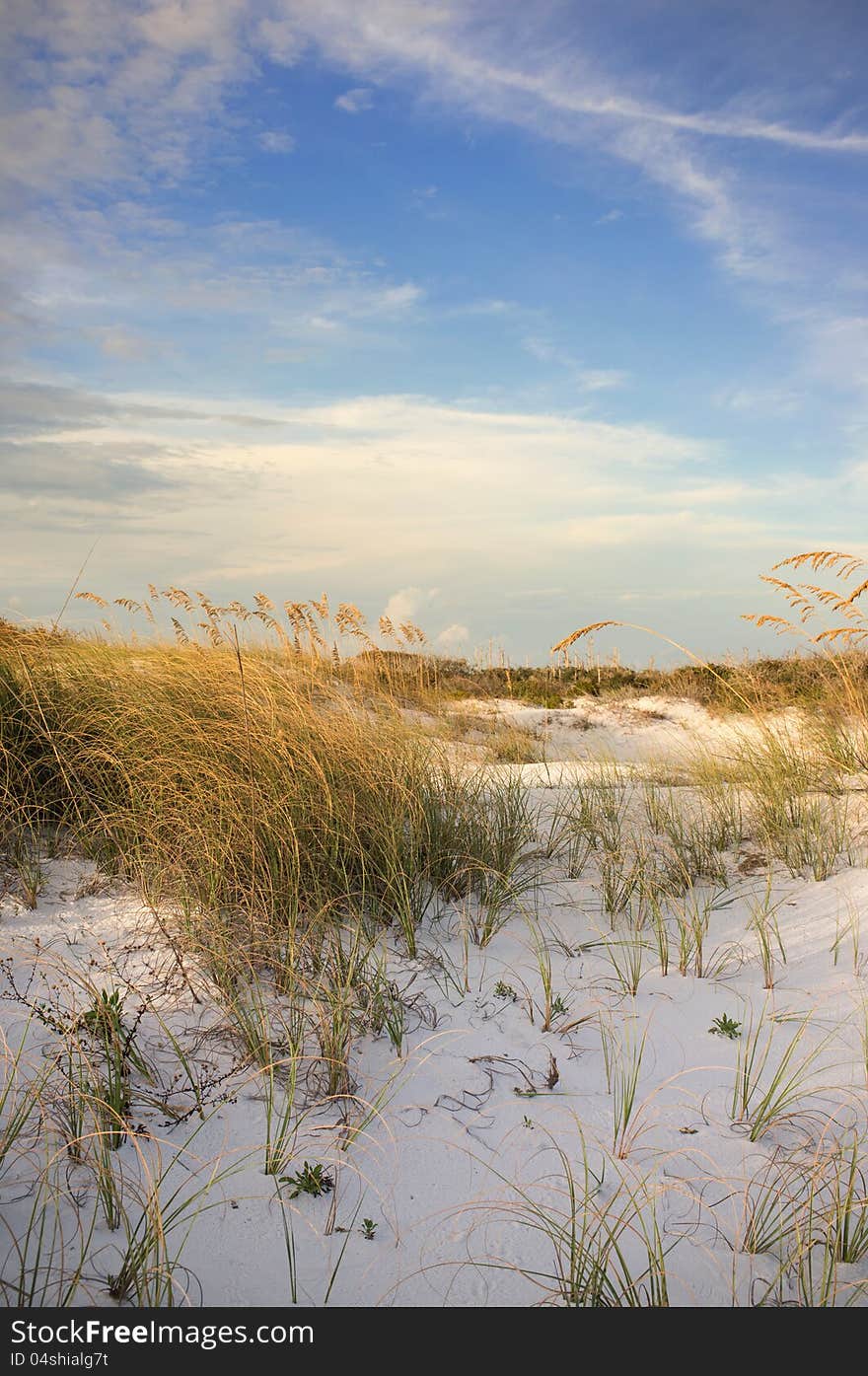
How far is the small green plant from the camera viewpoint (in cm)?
280

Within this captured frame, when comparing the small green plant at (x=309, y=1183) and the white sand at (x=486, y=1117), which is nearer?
the white sand at (x=486, y=1117)

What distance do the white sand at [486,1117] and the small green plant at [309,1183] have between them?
0.03m

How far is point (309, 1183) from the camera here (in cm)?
281

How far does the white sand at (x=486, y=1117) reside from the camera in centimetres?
257

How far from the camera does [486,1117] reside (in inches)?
125

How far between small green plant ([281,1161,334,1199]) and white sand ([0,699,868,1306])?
0.03m

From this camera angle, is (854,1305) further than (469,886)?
No

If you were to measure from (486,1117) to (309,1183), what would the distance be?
0.70 meters

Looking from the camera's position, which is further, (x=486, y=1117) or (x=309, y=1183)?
(x=486, y=1117)

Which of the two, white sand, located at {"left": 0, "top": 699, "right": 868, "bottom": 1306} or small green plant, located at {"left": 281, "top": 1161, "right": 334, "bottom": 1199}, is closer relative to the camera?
white sand, located at {"left": 0, "top": 699, "right": 868, "bottom": 1306}
